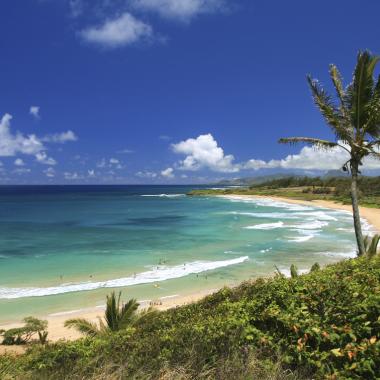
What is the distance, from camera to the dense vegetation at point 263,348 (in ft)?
13.6

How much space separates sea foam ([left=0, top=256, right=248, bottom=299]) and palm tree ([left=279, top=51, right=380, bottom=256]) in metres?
11.1

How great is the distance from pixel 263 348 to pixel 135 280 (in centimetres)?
1644

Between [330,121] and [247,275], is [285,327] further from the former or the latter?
[247,275]

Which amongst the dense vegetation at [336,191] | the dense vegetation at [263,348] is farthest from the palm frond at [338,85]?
the dense vegetation at [336,191]

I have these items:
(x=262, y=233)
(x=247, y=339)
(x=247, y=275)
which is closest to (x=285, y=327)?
(x=247, y=339)

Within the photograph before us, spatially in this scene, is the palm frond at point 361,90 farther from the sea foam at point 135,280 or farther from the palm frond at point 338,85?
the sea foam at point 135,280

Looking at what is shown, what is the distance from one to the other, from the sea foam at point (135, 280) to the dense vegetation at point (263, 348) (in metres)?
13.4

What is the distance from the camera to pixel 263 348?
473 cm

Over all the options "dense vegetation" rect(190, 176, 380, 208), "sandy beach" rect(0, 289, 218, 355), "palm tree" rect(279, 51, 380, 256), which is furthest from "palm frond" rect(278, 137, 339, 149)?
"dense vegetation" rect(190, 176, 380, 208)

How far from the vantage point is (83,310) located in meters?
15.8

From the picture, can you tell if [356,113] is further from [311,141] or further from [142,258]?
[142,258]

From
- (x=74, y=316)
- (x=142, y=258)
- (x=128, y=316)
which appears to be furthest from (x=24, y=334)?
(x=142, y=258)

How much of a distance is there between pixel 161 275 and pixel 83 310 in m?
6.28

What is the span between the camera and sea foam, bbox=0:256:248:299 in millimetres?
18266
